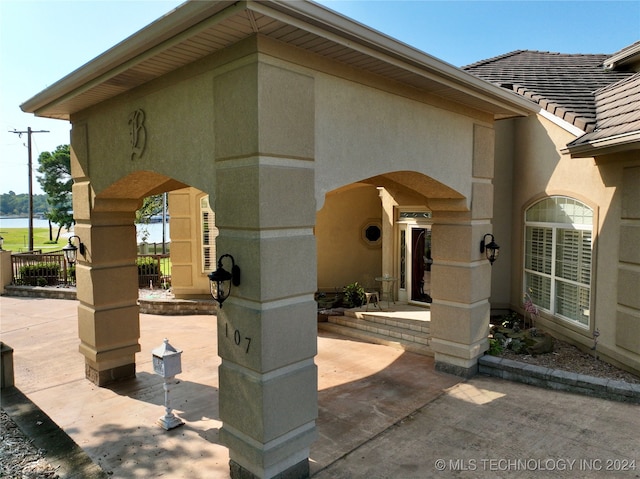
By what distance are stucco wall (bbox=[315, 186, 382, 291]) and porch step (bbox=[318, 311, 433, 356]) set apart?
2934 millimetres

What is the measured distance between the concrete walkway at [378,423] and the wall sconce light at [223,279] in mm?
2167

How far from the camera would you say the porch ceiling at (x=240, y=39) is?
3.69 metres

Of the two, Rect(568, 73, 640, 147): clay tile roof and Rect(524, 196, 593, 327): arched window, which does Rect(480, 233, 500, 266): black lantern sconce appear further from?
Rect(568, 73, 640, 147): clay tile roof

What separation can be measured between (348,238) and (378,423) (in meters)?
8.35

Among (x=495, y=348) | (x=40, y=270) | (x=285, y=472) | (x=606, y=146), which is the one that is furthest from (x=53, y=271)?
(x=606, y=146)

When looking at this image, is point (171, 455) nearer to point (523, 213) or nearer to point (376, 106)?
point (376, 106)

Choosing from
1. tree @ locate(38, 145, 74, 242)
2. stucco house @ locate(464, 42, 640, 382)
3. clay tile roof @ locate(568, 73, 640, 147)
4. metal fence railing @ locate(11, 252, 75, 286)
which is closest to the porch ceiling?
clay tile roof @ locate(568, 73, 640, 147)

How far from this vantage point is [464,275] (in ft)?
24.6

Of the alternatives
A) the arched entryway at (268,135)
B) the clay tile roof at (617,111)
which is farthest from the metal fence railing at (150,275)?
the clay tile roof at (617,111)

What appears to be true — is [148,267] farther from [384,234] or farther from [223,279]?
[223,279]

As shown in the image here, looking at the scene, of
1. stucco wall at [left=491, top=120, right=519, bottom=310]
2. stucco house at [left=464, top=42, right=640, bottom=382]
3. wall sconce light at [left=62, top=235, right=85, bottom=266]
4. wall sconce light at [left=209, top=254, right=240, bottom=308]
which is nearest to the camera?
wall sconce light at [left=209, top=254, right=240, bottom=308]

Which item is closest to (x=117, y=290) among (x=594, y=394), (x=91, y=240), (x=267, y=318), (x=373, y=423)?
(x=91, y=240)

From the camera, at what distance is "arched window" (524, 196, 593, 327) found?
8141mm

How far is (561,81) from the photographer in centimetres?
1032
